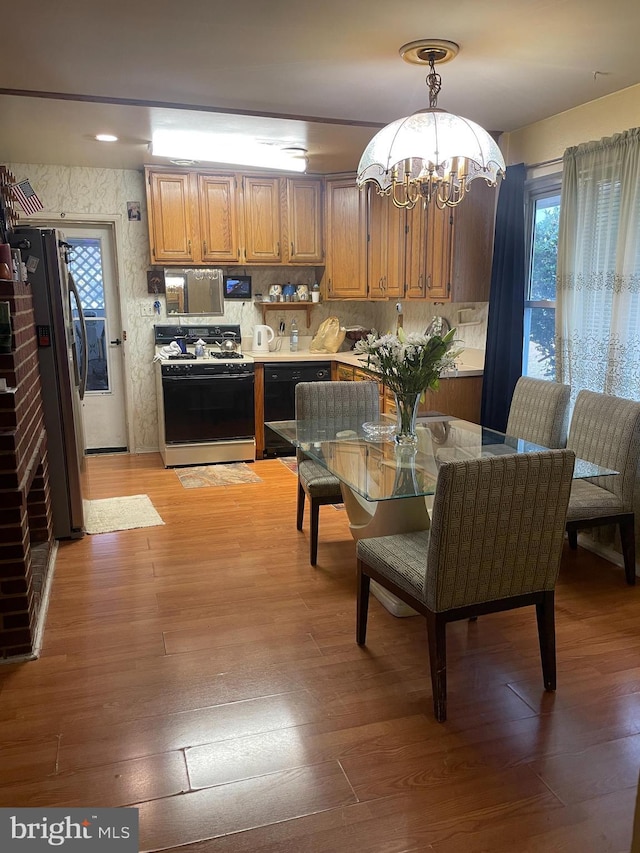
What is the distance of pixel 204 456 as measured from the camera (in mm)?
5340

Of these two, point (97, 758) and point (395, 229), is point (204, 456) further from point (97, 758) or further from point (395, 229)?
point (97, 758)

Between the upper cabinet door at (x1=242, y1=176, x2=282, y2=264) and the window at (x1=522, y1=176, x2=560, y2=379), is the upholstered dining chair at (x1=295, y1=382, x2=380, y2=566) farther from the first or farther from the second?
the upper cabinet door at (x1=242, y1=176, x2=282, y2=264)

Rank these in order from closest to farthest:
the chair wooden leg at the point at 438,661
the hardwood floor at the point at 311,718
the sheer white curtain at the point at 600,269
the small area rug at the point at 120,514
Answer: the hardwood floor at the point at 311,718 < the chair wooden leg at the point at 438,661 < the sheer white curtain at the point at 600,269 < the small area rug at the point at 120,514

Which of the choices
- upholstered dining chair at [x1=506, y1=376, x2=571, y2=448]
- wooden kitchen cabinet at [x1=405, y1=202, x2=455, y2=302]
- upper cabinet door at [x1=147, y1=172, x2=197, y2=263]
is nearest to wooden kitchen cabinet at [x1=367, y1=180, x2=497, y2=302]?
wooden kitchen cabinet at [x1=405, y1=202, x2=455, y2=302]

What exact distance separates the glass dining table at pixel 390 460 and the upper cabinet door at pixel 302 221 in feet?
8.36

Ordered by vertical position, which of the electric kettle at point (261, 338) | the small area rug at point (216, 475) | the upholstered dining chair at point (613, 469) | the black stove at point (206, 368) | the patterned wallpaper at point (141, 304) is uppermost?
the patterned wallpaper at point (141, 304)

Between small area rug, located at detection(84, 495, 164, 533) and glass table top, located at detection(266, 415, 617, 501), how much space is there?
50.7 inches

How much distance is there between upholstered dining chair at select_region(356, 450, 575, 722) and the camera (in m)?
1.97

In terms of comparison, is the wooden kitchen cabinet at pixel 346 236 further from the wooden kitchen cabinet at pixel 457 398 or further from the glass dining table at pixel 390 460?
the glass dining table at pixel 390 460

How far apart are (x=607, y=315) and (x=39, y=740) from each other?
10.7 feet

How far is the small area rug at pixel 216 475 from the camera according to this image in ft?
15.9

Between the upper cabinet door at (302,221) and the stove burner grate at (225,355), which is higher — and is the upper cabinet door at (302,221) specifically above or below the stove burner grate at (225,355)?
above

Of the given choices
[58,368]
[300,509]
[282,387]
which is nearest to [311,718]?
[300,509]

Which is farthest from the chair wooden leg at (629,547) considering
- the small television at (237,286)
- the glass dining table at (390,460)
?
the small television at (237,286)
